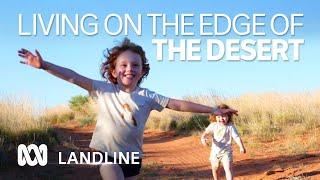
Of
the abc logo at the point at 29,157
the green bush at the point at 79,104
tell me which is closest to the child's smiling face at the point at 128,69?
the abc logo at the point at 29,157

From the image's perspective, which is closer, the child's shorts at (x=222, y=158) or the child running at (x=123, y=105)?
the child running at (x=123, y=105)

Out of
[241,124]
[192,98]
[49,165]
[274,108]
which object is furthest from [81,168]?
[192,98]

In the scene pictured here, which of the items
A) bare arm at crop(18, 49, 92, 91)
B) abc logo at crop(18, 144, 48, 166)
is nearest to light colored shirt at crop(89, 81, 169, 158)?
bare arm at crop(18, 49, 92, 91)

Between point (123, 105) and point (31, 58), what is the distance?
0.77 m

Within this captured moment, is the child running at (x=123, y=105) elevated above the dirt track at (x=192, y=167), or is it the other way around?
the child running at (x=123, y=105)

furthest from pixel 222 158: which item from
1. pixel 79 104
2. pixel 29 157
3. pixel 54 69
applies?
pixel 79 104

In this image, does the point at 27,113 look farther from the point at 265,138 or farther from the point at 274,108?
the point at 274,108

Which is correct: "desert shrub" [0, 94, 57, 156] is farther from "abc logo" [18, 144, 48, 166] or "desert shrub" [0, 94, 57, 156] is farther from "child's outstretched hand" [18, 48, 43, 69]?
"child's outstretched hand" [18, 48, 43, 69]

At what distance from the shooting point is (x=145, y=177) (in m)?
9.80

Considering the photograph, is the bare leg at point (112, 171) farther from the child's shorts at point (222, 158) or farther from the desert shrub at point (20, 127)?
the desert shrub at point (20, 127)

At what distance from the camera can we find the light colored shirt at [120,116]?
4.62m

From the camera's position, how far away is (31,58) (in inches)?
168

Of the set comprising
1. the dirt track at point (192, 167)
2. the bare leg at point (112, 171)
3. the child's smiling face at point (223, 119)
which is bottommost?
the dirt track at point (192, 167)

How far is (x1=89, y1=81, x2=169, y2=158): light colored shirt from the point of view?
15.1ft
